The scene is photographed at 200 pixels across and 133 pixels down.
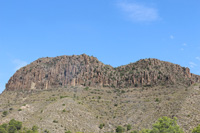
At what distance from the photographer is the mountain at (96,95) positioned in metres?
110

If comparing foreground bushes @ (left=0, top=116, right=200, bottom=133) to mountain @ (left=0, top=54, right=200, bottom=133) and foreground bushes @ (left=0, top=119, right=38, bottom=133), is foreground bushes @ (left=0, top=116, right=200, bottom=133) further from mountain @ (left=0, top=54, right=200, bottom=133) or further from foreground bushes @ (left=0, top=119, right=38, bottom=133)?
mountain @ (left=0, top=54, right=200, bottom=133)

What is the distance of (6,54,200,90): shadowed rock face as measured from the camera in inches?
6310

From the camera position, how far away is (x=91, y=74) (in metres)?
172

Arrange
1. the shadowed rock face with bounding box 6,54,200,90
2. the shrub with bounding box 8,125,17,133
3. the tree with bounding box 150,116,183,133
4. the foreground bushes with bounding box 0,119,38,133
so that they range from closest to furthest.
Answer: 1. the tree with bounding box 150,116,183,133
2. the foreground bushes with bounding box 0,119,38,133
3. the shrub with bounding box 8,125,17,133
4. the shadowed rock face with bounding box 6,54,200,90

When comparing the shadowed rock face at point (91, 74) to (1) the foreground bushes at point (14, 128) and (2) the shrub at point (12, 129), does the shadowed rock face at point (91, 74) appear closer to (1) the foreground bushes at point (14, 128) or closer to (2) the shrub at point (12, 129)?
(1) the foreground bushes at point (14, 128)

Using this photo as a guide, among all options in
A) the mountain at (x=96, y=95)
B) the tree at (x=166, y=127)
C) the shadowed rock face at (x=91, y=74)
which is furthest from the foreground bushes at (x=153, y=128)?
the shadowed rock face at (x=91, y=74)

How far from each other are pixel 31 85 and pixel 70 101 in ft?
148

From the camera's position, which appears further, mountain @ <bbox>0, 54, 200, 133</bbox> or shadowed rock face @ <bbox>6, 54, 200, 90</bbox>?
shadowed rock face @ <bbox>6, 54, 200, 90</bbox>

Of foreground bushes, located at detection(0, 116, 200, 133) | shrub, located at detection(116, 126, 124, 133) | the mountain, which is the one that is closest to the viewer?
foreground bushes, located at detection(0, 116, 200, 133)

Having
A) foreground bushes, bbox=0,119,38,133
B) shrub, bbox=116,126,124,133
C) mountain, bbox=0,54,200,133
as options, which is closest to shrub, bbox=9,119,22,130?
foreground bushes, bbox=0,119,38,133

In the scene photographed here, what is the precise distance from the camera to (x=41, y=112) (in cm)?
11681

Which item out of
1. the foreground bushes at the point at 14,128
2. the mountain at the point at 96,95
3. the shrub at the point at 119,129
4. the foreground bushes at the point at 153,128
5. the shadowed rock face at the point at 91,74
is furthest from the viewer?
the shadowed rock face at the point at 91,74

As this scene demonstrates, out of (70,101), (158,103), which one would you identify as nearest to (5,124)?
(70,101)

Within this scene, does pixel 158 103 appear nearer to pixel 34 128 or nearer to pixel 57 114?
pixel 57 114
